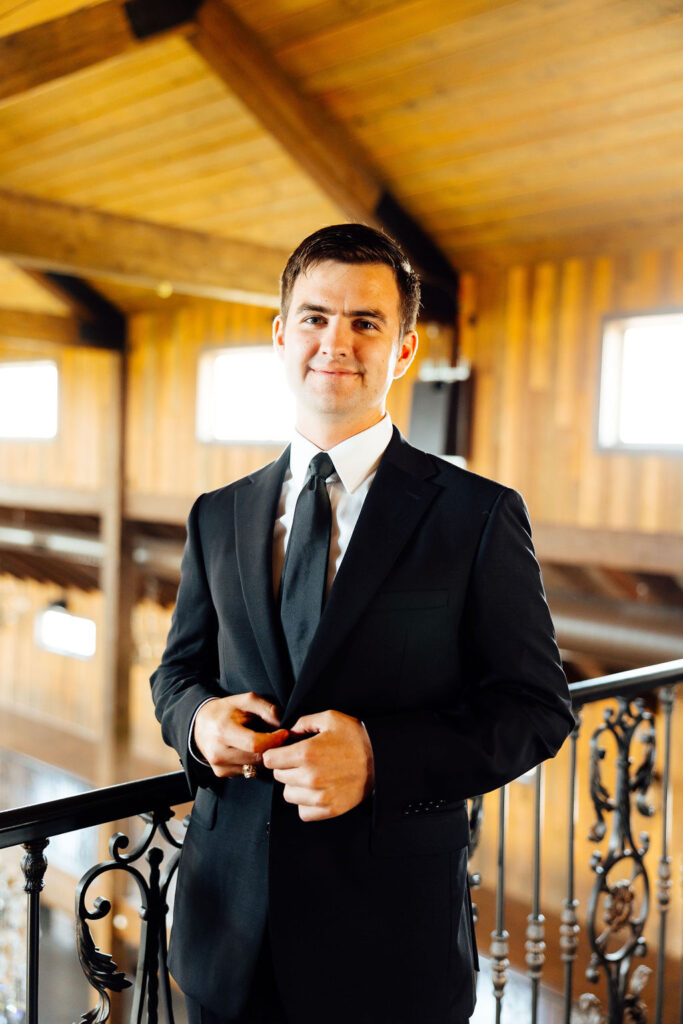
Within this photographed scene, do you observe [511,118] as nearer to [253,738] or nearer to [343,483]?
[343,483]

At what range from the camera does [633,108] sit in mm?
4691

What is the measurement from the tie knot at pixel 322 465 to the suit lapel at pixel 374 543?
0.25 feet

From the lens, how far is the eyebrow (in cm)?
142

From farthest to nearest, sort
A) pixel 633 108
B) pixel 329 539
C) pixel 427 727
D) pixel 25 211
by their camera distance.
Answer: pixel 25 211
pixel 633 108
pixel 329 539
pixel 427 727

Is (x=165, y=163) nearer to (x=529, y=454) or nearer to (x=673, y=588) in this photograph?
(x=529, y=454)

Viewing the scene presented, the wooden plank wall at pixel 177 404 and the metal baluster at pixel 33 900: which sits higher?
the wooden plank wall at pixel 177 404

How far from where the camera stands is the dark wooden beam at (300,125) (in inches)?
199

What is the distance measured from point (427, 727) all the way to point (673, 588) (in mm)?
5288

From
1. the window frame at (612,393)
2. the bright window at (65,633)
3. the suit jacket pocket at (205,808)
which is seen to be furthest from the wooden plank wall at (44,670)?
the suit jacket pocket at (205,808)

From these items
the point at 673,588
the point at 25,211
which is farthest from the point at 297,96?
the point at 673,588

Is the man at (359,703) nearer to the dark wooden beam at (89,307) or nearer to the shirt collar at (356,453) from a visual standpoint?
the shirt collar at (356,453)

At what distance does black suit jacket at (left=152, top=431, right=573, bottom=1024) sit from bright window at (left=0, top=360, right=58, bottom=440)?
384 inches

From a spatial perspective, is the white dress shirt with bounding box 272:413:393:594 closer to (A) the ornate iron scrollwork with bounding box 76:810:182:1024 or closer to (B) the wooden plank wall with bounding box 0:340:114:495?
(A) the ornate iron scrollwork with bounding box 76:810:182:1024

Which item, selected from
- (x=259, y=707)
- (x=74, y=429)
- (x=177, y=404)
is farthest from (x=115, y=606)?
(x=259, y=707)
